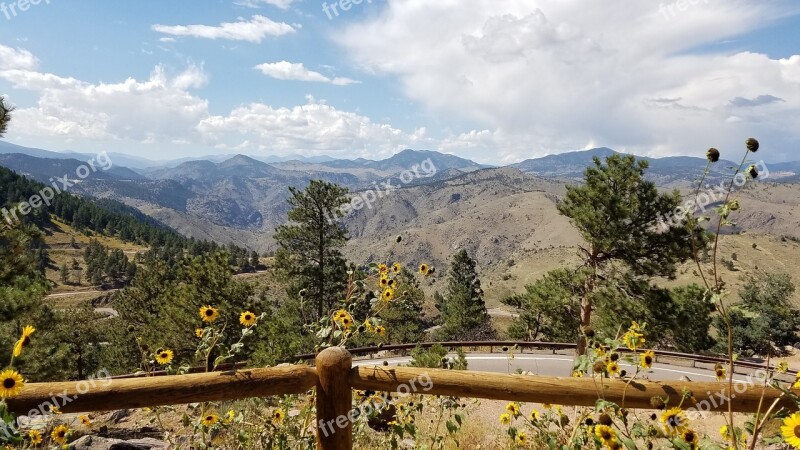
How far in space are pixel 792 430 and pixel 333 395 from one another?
190 centimetres

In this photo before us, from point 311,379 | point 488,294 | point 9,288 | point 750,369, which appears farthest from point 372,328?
point 488,294

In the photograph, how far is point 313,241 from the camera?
23016 mm

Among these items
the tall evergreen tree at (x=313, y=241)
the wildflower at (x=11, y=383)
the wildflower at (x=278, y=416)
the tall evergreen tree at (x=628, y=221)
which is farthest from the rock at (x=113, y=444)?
the tall evergreen tree at (x=313, y=241)

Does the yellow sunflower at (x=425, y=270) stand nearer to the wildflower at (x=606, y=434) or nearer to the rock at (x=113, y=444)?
the wildflower at (x=606, y=434)

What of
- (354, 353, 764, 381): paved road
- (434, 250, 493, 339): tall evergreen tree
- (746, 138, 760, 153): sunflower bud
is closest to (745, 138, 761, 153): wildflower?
(746, 138, 760, 153): sunflower bud

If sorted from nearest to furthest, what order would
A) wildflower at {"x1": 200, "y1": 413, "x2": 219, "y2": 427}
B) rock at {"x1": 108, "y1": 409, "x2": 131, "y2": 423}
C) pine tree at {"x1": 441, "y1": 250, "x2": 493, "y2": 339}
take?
wildflower at {"x1": 200, "y1": 413, "x2": 219, "y2": 427}, rock at {"x1": 108, "y1": 409, "x2": 131, "y2": 423}, pine tree at {"x1": 441, "y1": 250, "x2": 493, "y2": 339}

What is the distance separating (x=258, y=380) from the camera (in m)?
2.26

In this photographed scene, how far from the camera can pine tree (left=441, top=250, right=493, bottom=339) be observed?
35.7 meters

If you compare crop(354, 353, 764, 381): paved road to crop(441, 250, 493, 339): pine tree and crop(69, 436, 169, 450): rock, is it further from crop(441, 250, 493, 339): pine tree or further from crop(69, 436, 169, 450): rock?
crop(441, 250, 493, 339): pine tree

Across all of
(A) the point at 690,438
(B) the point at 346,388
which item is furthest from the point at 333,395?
(A) the point at 690,438

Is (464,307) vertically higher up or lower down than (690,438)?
lower down

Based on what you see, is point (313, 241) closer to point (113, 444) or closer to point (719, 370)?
point (113, 444)

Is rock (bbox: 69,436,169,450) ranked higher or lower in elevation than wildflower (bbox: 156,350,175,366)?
lower

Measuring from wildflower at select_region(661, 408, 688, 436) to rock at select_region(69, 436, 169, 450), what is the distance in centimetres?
386
